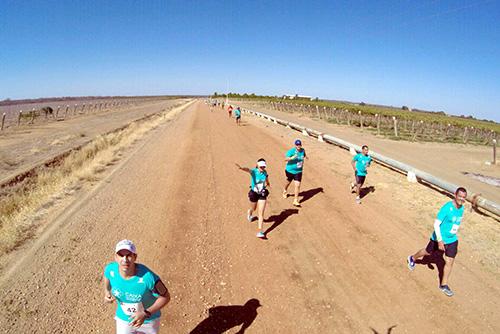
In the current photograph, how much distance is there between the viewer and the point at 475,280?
5.80 metres

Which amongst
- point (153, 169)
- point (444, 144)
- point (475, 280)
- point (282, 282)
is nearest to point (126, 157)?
point (153, 169)

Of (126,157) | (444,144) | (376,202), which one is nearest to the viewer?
(376,202)

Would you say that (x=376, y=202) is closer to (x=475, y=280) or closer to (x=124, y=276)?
(x=475, y=280)

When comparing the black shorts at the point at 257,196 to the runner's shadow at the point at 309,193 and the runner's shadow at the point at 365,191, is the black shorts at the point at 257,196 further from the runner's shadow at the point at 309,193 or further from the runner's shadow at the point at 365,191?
the runner's shadow at the point at 365,191

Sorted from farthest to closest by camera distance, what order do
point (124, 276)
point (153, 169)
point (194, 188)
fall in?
point (153, 169), point (194, 188), point (124, 276)

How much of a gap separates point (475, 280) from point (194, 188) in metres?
7.84

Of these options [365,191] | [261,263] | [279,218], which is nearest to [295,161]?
[279,218]

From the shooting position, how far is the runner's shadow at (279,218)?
765 centimetres

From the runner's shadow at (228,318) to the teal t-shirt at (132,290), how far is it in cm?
148

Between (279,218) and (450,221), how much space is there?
13.0ft

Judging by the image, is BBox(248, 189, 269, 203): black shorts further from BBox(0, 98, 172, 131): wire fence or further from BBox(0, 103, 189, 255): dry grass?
BBox(0, 98, 172, 131): wire fence

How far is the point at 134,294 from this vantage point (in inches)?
123

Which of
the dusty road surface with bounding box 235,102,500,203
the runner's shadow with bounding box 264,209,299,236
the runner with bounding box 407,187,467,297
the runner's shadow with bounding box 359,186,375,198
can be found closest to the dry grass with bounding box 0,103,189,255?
the runner's shadow with bounding box 264,209,299,236

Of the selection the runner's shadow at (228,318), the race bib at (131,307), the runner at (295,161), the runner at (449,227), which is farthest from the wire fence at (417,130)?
the race bib at (131,307)
